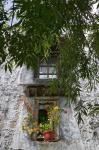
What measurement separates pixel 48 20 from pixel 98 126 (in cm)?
614

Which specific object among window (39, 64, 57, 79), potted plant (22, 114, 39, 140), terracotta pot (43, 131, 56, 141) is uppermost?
window (39, 64, 57, 79)

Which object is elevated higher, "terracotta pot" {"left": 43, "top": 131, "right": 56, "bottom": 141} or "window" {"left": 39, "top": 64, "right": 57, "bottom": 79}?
"window" {"left": 39, "top": 64, "right": 57, "bottom": 79}

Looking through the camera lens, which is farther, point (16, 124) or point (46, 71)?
point (46, 71)

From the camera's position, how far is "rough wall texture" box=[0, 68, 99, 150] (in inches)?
368

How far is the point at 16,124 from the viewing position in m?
9.84

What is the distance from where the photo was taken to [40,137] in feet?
31.0

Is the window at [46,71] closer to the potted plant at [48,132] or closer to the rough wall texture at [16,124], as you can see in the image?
the rough wall texture at [16,124]

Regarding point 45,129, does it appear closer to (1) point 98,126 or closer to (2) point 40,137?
(2) point 40,137

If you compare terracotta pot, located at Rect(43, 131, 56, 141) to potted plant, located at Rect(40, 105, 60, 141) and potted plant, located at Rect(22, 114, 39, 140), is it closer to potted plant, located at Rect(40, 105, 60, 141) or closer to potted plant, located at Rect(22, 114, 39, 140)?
potted plant, located at Rect(40, 105, 60, 141)

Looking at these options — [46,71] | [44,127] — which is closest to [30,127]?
[44,127]

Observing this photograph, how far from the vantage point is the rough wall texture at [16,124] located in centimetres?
934

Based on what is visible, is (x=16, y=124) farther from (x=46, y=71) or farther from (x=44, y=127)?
(x=46, y=71)

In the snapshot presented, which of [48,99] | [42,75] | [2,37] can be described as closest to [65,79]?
[2,37]

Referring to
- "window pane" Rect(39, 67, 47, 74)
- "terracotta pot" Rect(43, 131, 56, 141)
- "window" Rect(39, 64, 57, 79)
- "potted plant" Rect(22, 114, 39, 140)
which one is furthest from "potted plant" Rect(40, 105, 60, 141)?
"window pane" Rect(39, 67, 47, 74)
